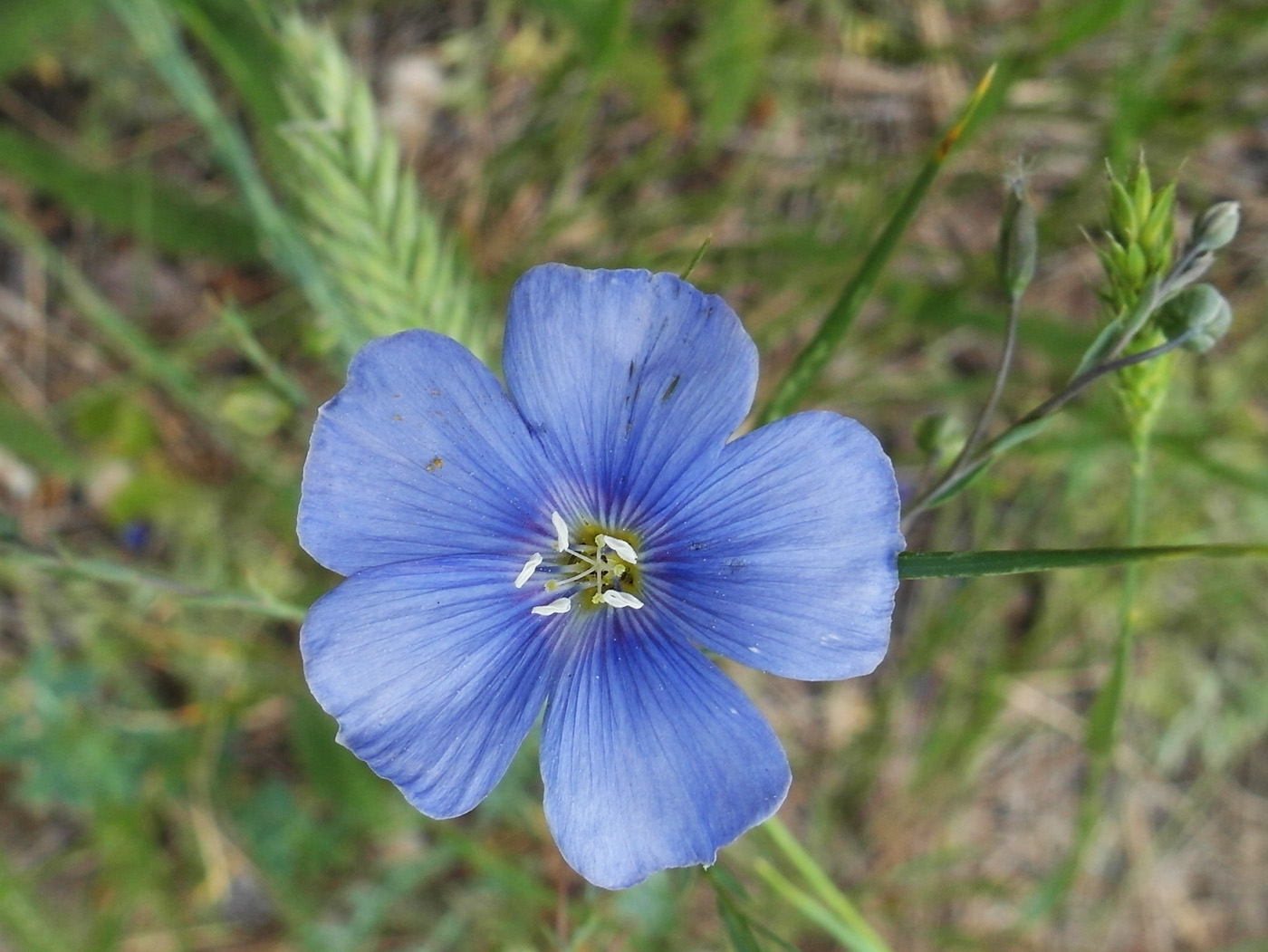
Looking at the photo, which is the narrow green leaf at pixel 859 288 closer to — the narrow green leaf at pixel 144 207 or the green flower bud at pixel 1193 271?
the green flower bud at pixel 1193 271

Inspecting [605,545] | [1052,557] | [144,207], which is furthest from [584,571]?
[144,207]

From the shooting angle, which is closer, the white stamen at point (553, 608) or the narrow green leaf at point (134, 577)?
the white stamen at point (553, 608)

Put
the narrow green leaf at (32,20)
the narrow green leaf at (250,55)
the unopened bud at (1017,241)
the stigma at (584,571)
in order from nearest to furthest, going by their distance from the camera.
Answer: the unopened bud at (1017,241) → the stigma at (584,571) → the narrow green leaf at (250,55) → the narrow green leaf at (32,20)

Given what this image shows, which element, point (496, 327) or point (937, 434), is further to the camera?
point (496, 327)

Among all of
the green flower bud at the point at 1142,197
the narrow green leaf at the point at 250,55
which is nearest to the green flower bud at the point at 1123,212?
the green flower bud at the point at 1142,197

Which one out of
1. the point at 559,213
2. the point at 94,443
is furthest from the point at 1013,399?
the point at 94,443

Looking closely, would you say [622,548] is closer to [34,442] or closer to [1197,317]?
[1197,317]

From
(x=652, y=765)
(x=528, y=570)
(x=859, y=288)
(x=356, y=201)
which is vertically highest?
(x=356, y=201)

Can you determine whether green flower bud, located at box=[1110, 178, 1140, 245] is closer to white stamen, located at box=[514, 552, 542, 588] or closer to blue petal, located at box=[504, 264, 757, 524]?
blue petal, located at box=[504, 264, 757, 524]
